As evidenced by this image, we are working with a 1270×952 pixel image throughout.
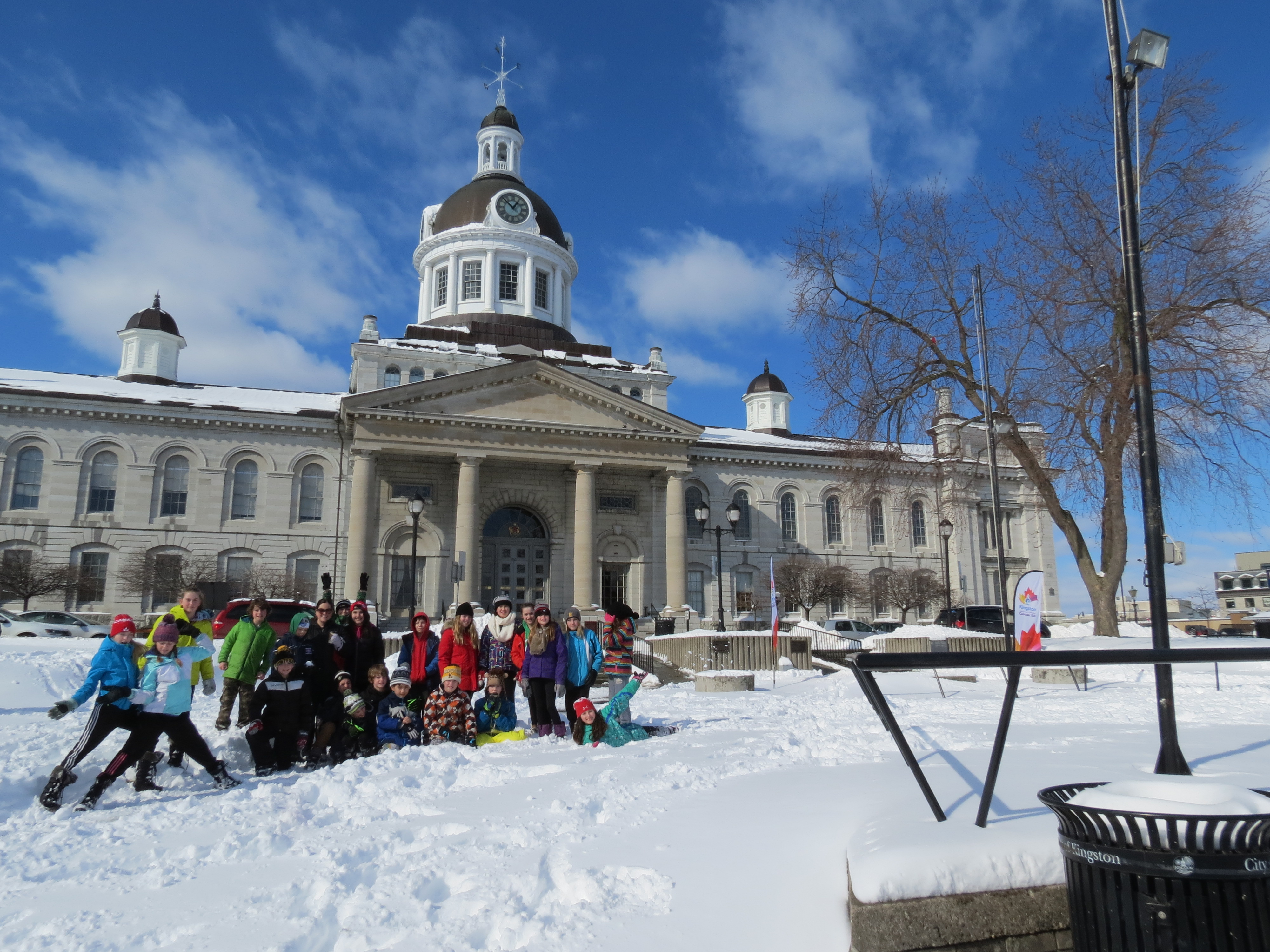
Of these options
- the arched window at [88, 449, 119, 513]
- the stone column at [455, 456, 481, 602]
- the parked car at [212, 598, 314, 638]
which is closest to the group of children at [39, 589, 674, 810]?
the parked car at [212, 598, 314, 638]

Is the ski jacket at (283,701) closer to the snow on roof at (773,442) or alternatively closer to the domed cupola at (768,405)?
the snow on roof at (773,442)

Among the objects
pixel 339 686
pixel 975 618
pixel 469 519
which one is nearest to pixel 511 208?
pixel 469 519

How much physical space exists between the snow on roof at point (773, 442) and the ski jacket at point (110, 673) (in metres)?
37.8

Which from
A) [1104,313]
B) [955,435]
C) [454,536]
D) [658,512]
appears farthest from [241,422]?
[1104,313]

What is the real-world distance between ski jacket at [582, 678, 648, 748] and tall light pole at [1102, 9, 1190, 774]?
5.04m

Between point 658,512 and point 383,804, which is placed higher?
point 658,512

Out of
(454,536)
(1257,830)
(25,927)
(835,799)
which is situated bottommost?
(25,927)

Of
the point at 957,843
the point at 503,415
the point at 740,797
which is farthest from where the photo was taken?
the point at 503,415

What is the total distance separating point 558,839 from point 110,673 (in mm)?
4621

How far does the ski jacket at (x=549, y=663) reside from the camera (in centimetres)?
1038

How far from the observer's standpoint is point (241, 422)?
39812 mm

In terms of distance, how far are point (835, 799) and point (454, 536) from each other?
1335 inches

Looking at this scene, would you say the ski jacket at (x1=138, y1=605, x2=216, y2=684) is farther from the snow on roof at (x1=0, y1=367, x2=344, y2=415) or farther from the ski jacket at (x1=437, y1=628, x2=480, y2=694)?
the snow on roof at (x1=0, y1=367, x2=344, y2=415)

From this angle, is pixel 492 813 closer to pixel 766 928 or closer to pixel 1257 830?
pixel 766 928
